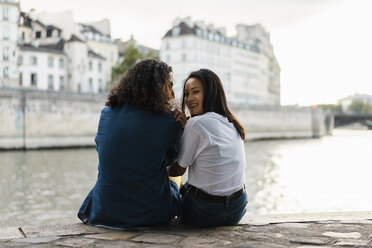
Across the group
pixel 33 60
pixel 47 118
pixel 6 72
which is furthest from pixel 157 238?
pixel 33 60

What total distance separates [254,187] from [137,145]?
1127 centimetres

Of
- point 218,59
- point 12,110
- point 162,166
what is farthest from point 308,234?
point 218,59

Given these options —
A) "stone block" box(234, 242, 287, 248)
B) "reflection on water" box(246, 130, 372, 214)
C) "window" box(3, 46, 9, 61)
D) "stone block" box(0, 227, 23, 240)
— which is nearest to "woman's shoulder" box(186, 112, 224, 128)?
"stone block" box(234, 242, 287, 248)

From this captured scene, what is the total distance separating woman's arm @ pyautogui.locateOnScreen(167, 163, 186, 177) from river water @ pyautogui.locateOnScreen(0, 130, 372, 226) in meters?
6.02

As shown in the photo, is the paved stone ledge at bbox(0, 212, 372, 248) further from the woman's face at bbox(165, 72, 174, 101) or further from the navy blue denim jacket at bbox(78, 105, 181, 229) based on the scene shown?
the woman's face at bbox(165, 72, 174, 101)

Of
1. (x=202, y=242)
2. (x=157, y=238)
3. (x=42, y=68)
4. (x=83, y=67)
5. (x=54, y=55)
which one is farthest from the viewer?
(x=83, y=67)

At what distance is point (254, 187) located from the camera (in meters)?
14.6

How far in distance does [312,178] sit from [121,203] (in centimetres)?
1433

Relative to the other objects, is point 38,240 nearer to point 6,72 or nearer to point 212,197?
point 212,197

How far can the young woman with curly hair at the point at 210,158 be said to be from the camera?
3.78 meters

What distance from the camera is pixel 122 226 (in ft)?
12.6

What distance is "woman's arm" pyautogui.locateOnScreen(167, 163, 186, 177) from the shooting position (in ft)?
12.9

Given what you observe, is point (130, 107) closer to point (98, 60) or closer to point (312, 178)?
point (312, 178)

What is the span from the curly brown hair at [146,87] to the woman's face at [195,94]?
0.79 ft
